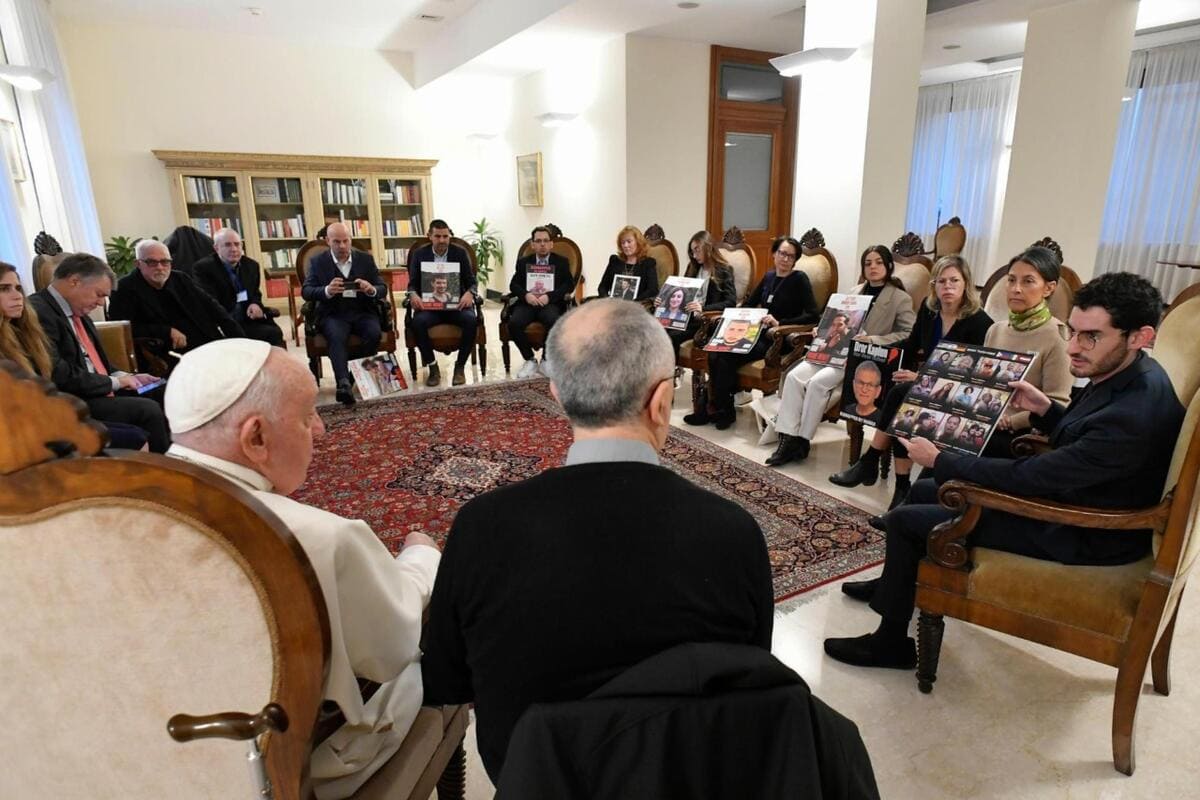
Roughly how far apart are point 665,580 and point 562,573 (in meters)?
0.13

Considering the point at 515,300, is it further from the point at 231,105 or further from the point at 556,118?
the point at 231,105

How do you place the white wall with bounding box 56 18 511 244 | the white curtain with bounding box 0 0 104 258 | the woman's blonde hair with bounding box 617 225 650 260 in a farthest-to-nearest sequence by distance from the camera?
the white wall with bounding box 56 18 511 244
the white curtain with bounding box 0 0 104 258
the woman's blonde hair with bounding box 617 225 650 260

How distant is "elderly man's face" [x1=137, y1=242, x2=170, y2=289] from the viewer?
3.83 metres

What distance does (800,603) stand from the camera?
2377 millimetres

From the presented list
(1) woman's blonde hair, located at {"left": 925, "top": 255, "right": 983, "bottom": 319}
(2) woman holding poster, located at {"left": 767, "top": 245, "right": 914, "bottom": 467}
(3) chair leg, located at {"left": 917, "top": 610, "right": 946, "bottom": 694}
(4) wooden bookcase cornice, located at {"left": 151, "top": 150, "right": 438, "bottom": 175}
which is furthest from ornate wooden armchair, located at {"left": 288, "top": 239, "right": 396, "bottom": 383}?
(3) chair leg, located at {"left": 917, "top": 610, "right": 946, "bottom": 694}

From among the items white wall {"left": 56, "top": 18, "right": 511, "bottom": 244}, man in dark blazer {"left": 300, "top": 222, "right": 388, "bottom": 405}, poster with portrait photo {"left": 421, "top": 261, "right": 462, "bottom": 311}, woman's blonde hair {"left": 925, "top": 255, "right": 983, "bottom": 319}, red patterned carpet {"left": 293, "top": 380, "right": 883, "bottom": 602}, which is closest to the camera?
red patterned carpet {"left": 293, "top": 380, "right": 883, "bottom": 602}

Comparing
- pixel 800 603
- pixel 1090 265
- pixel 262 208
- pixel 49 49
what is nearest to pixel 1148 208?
pixel 1090 265

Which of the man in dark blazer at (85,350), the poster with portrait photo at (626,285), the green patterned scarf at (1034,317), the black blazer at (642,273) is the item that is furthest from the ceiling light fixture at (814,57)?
the man in dark blazer at (85,350)

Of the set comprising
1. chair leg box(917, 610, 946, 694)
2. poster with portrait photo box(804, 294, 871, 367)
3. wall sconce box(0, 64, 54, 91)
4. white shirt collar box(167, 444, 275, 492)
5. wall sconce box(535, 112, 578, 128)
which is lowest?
chair leg box(917, 610, 946, 694)

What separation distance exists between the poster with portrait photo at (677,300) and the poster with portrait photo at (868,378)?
A: 1546 millimetres

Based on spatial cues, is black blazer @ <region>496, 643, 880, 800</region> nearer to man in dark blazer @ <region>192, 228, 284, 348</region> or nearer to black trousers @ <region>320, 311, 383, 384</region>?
black trousers @ <region>320, 311, 383, 384</region>

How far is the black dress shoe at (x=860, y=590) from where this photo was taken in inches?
92.9

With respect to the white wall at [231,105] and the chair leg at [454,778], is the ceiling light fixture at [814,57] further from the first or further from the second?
the white wall at [231,105]

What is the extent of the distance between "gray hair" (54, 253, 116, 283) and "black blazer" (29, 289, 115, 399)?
0.35ft
